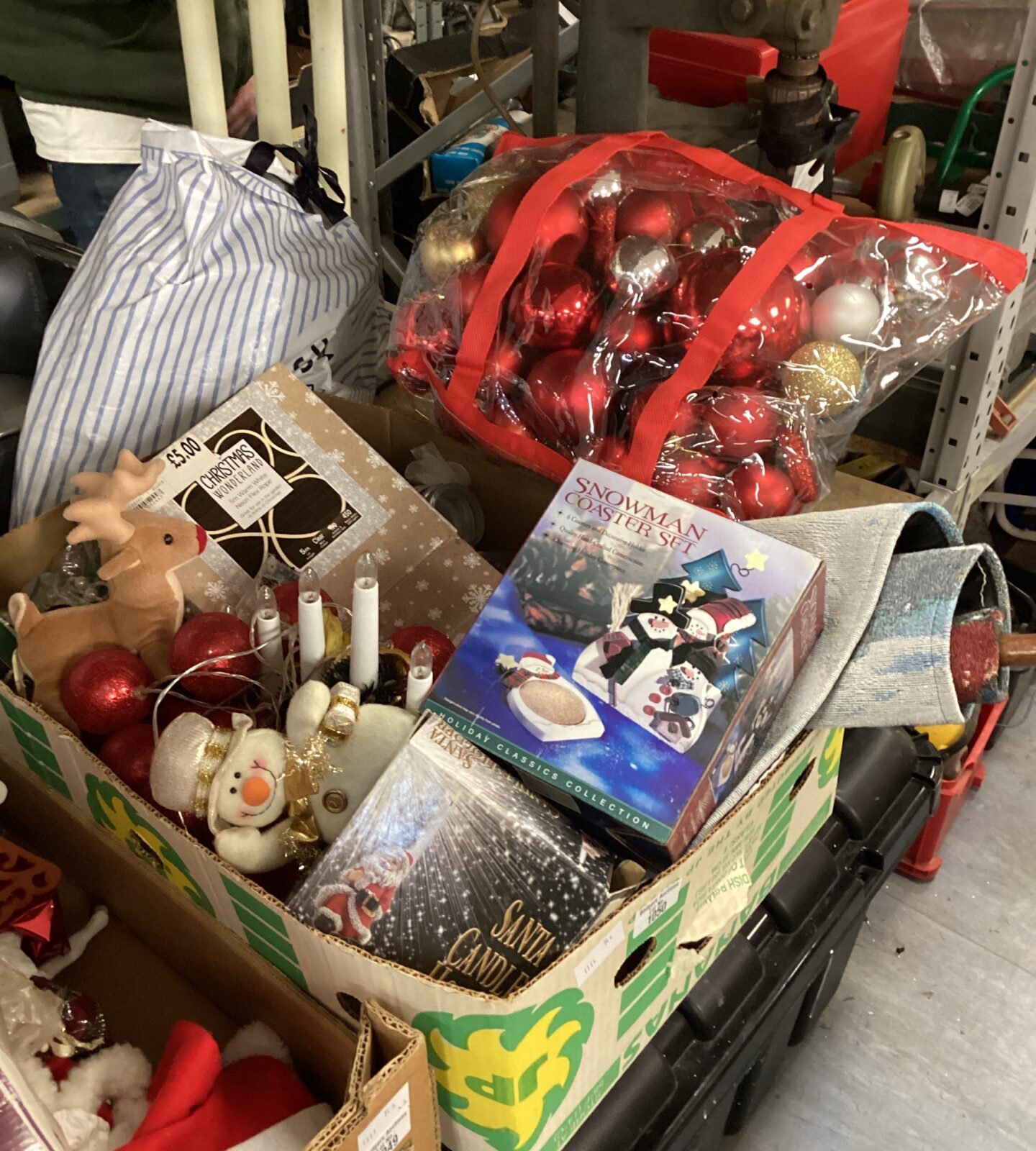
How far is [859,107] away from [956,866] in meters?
1.02

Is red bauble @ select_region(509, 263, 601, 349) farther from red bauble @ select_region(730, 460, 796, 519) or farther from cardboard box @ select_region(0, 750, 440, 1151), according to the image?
cardboard box @ select_region(0, 750, 440, 1151)

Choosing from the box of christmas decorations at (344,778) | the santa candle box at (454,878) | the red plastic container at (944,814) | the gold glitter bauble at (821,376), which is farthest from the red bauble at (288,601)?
the red plastic container at (944,814)

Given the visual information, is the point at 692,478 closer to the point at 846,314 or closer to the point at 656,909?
the point at 846,314

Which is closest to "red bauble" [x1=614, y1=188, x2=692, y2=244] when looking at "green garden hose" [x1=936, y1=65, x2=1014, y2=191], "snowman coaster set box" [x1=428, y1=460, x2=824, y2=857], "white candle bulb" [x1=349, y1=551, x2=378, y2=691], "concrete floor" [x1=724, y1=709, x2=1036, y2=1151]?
"snowman coaster set box" [x1=428, y1=460, x2=824, y2=857]

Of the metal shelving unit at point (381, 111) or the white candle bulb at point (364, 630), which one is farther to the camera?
the metal shelving unit at point (381, 111)

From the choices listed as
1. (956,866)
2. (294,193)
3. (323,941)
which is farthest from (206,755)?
(956,866)

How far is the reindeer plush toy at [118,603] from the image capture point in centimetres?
75

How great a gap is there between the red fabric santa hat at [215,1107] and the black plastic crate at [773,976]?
0.21 metres

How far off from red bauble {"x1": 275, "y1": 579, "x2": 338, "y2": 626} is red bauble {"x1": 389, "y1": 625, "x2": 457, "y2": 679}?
0.19ft

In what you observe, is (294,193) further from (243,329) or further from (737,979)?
(737,979)

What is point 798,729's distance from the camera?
68cm

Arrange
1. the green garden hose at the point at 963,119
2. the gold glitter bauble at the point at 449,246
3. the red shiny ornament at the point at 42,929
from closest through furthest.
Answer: the red shiny ornament at the point at 42,929 → the gold glitter bauble at the point at 449,246 → the green garden hose at the point at 963,119

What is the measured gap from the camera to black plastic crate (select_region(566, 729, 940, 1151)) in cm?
Answer: 76

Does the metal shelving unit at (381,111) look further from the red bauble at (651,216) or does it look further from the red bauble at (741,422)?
the red bauble at (741,422)
